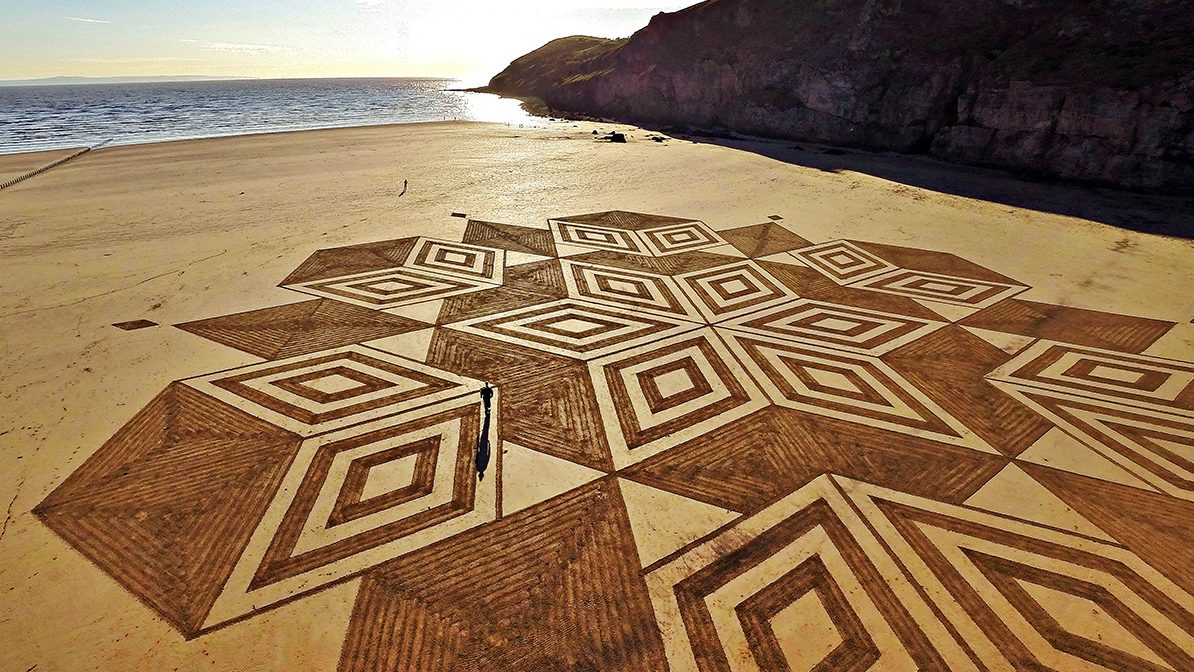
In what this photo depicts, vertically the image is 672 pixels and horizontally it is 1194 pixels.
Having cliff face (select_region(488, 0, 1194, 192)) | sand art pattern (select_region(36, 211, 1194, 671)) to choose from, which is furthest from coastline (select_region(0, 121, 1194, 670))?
cliff face (select_region(488, 0, 1194, 192))

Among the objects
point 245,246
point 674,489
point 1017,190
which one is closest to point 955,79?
point 1017,190

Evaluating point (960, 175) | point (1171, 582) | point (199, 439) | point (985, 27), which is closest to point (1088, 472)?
point (1171, 582)

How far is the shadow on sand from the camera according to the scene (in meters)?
23.1

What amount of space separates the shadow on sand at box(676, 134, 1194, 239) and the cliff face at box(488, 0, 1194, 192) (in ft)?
4.82

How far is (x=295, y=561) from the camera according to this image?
695 centimetres

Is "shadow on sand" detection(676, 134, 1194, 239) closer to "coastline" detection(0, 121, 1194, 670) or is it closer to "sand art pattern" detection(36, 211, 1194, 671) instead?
"coastline" detection(0, 121, 1194, 670)

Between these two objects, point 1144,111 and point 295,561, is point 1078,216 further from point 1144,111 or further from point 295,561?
point 295,561

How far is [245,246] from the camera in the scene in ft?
62.7

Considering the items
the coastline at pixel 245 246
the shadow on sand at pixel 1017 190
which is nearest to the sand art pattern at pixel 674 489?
the coastline at pixel 245 246

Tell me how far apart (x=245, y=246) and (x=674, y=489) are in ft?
61.7

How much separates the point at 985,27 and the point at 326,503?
1974 inches

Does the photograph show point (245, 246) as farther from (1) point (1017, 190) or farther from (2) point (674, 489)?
(1) point (1017, 190)

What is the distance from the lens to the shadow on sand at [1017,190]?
2306 centimetres

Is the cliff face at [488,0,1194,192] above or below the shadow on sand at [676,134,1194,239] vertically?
above
